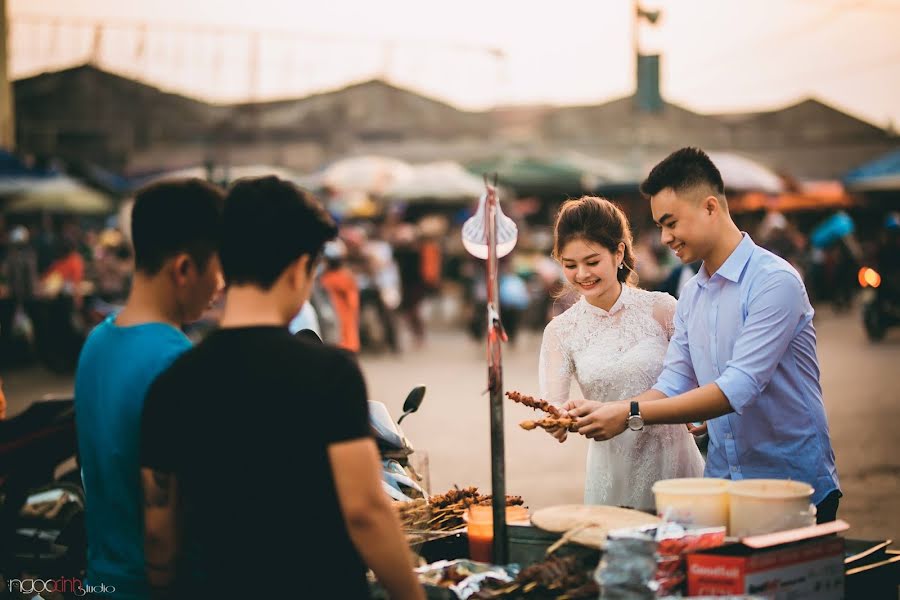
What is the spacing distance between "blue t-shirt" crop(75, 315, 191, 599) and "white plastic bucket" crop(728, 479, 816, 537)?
1.59m

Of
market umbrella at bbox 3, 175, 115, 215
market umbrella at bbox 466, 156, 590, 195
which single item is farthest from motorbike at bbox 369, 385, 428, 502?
market umbrella at bbox 466, 156, 590, 195

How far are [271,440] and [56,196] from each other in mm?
19225

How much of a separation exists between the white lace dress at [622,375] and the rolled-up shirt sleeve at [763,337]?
88 centimetres

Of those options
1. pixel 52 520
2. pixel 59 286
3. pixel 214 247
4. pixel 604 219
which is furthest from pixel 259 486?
pixel 59 286

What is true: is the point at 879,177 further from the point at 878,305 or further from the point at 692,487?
the point at 692,487

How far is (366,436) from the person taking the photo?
77.2 inches

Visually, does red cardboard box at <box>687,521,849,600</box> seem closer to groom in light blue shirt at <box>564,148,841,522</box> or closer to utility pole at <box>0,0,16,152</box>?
groom in light blue shirt at <box>564,148,841,522</box>

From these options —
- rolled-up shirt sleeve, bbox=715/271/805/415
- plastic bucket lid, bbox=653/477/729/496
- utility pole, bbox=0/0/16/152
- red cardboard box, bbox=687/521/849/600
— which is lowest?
red cardboard box, bbox=687/521/849/600

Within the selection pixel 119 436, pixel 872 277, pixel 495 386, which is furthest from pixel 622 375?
pixel 872 277

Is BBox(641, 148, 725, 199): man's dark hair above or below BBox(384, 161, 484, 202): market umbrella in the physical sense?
below

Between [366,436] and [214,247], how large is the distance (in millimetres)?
818

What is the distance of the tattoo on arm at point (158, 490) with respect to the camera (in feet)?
6.93

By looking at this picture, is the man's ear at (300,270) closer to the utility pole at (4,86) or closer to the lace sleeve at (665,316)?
the lace sleeve at (665,316)

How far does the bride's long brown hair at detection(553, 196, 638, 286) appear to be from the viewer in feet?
12.7
